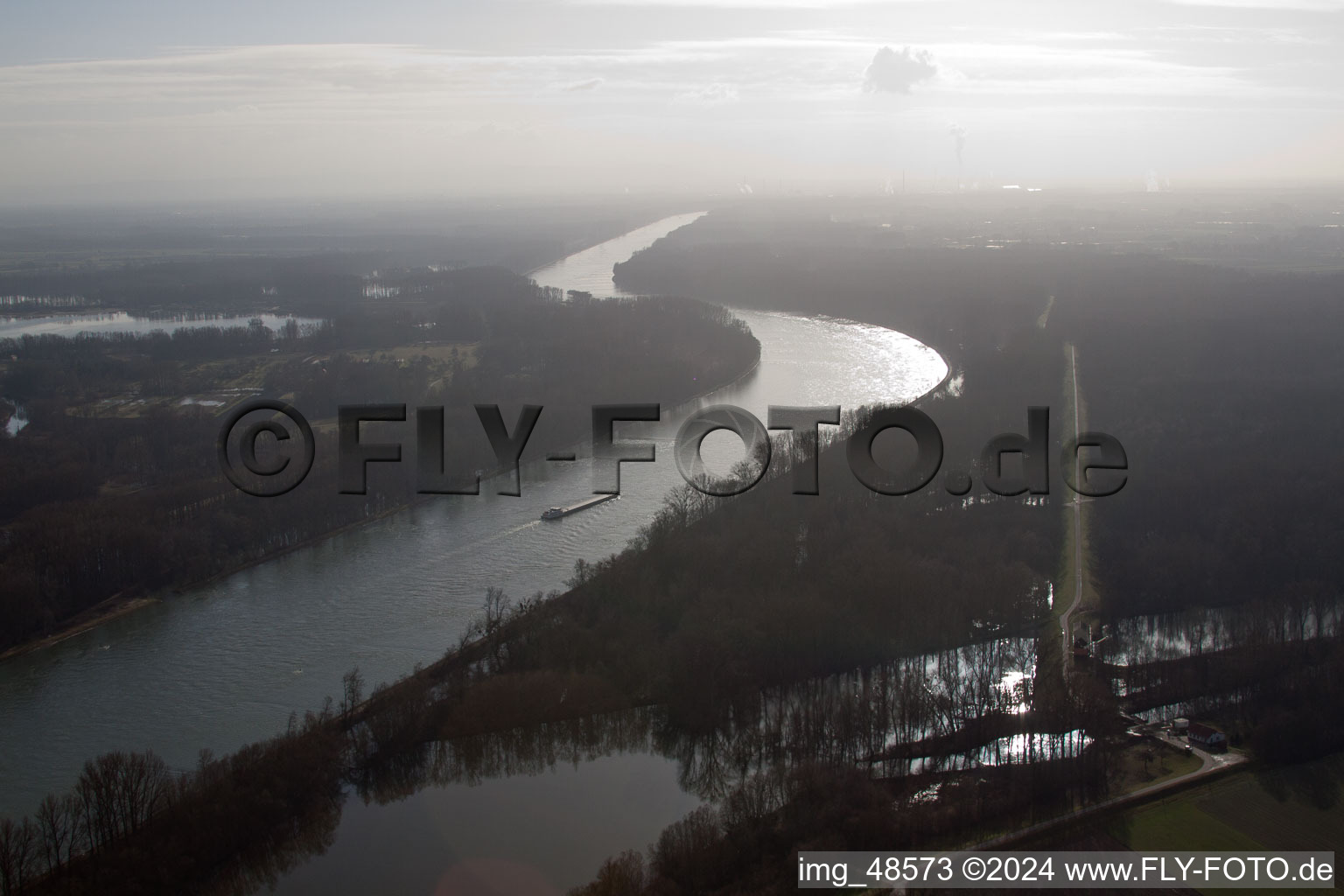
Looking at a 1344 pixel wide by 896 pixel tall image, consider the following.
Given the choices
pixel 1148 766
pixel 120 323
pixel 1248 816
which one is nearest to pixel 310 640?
pixel 1148 766

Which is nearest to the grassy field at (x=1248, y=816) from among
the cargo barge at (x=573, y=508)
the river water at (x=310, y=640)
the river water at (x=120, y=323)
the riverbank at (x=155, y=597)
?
the river water at (x=310, y=640)

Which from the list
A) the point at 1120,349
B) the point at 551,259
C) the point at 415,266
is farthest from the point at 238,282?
the point at 1120,349

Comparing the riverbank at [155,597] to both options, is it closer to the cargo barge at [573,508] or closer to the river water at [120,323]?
the cargo barge at [573,508]

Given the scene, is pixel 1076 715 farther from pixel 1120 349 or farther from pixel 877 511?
pixel 1120 349

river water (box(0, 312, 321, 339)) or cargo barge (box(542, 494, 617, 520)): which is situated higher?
river water (box(0, 312, 321, 339))

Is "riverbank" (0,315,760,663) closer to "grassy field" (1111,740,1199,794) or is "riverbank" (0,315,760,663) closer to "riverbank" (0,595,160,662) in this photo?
"riverbank" (0,595,160,662)

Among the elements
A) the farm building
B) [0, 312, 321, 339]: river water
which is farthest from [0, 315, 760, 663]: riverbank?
[0, 312, 321, 339]: river water
